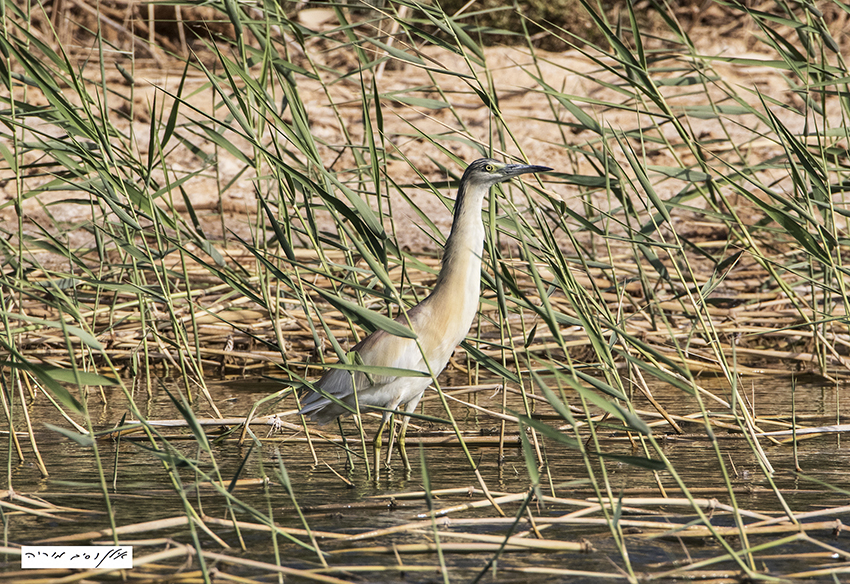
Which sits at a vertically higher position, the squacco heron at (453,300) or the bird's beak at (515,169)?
the bird's beak at (515,169)

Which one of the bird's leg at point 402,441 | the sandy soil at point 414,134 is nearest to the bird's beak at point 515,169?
the bird's leg at point 402,441

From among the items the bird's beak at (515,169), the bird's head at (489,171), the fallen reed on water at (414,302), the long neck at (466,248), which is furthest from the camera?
the long neck at (466,248)

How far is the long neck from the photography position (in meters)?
3.42

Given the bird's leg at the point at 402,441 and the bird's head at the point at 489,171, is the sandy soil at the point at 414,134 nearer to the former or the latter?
the bird's leg at the point at 402,441

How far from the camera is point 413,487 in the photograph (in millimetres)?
3229

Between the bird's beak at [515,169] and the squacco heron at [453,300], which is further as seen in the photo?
the squacco heron at [453,300]

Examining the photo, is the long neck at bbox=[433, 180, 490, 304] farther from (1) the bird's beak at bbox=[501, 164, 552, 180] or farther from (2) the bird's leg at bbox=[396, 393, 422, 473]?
(2) the bird's leg at bbox=[396, 393, 422, 473]

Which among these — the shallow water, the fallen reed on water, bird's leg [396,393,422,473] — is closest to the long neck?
the fallen reed on water

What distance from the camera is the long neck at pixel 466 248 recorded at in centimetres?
342

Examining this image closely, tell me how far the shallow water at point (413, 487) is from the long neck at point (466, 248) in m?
0.61

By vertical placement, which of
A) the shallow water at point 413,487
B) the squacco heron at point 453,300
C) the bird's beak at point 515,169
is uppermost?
the bird's beak at point 515,169

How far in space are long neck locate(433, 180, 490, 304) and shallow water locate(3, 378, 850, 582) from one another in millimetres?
608

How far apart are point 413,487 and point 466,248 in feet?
2.80

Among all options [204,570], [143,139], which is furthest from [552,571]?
[143,139]
